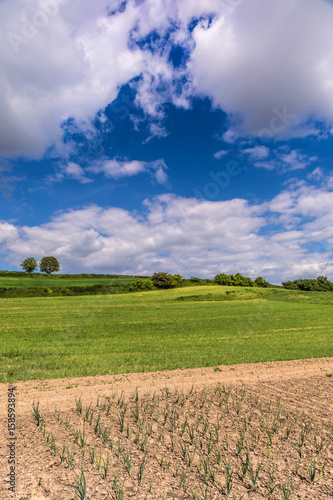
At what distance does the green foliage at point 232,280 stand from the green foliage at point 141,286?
65.8 feet

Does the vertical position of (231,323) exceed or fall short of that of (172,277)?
it falls short

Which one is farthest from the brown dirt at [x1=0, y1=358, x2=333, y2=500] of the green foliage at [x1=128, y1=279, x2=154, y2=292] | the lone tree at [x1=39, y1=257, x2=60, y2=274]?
the lone tree at [x1=39, y1=257, x2=60, y2=274]

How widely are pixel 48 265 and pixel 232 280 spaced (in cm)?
6725

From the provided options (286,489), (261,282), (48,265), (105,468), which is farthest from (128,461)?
(48,265)

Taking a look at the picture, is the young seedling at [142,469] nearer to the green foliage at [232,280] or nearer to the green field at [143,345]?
the green field at [143,345]

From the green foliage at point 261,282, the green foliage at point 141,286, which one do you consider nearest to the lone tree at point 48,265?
the green foliage at point 141,286

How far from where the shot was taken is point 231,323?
28.5 m

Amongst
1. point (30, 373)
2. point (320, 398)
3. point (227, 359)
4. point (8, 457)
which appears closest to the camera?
point (8, 457)

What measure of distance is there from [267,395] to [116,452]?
5.17 meters

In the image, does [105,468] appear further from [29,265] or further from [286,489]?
[29,265]

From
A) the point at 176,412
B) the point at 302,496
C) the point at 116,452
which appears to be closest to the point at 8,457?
the point at 116,452

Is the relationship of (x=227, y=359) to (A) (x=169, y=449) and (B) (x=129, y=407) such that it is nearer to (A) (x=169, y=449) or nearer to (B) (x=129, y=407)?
(B) (x=129, y=407)

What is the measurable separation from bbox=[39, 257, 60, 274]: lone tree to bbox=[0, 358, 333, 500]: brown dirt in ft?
353

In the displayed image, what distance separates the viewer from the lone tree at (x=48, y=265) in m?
110
